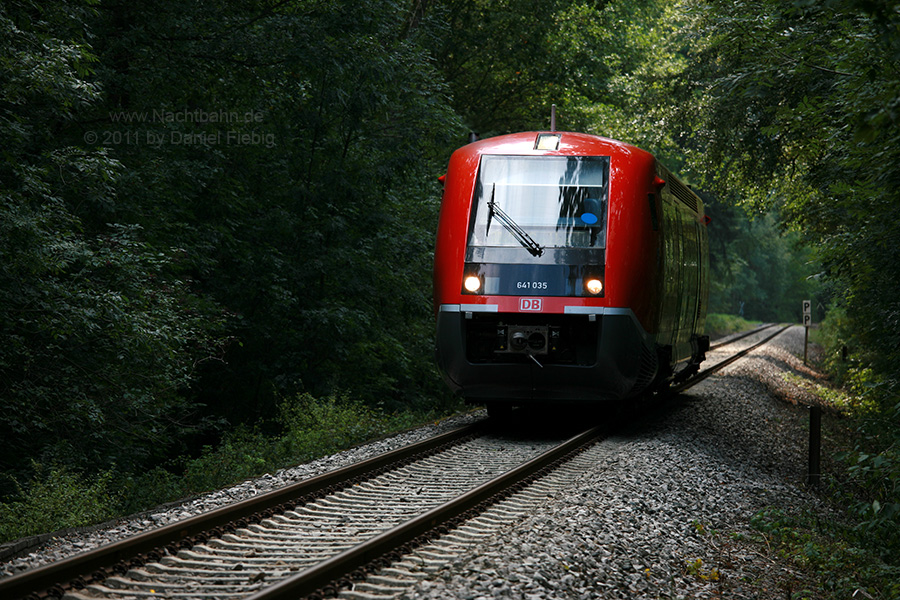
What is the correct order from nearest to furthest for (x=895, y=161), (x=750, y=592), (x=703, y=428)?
(x=750, y=592) < (x=895, y=161) < (x=703, y=428)

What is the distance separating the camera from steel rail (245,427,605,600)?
428 centimetres

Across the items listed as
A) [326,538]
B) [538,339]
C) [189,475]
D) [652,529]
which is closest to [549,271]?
[538,339]

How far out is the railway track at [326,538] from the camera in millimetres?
4477

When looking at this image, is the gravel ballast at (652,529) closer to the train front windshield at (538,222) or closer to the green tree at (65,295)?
the train front windshield at (538,222)

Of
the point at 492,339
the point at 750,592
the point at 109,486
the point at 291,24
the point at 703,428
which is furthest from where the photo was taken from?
the point at 291,24

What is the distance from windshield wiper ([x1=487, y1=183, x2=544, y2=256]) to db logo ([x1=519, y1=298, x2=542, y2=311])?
548 millimetres

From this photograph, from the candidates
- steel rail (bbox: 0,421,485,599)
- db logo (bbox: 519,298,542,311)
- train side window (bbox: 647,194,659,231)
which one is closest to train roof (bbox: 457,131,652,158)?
train side window (bbox: 647,194,659,231)

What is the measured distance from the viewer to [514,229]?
32.9 ft

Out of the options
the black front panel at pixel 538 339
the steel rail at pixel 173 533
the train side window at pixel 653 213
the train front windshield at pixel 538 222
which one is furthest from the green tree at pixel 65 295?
the train side window at pixel 653 213

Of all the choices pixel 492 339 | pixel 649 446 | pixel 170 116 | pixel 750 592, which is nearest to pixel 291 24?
pixel 170 116

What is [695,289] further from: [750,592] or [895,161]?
[750,592]

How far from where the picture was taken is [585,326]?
32.3ft

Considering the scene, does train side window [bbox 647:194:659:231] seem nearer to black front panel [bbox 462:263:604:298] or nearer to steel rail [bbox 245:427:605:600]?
black front panel [bbox 462:263:604:298]

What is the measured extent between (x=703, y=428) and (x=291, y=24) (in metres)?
8.74
